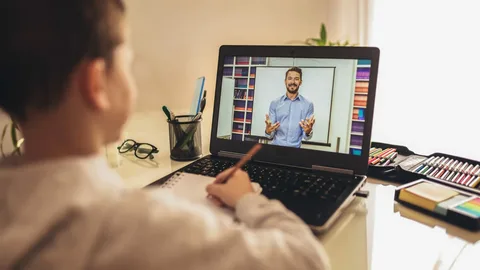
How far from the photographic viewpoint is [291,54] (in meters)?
0.90

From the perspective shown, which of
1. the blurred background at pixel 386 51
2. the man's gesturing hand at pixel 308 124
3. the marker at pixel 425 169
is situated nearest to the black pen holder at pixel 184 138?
the blurred background at pixel 386 51

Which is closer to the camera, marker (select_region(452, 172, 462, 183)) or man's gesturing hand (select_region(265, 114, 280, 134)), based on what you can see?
marker (select_region(452, 172, 462, 183))

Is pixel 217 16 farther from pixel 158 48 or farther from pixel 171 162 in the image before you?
pixel 171 162

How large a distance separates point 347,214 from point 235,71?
17.2 inches

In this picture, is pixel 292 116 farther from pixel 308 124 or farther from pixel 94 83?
pixel 94 83

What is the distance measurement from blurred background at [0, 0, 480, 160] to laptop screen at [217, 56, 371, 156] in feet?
0.95

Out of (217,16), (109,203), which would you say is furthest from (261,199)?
(217,16)

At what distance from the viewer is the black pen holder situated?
101 centimetres

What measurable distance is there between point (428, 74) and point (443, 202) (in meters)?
0.67

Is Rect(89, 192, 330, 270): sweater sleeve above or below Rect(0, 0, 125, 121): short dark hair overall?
below

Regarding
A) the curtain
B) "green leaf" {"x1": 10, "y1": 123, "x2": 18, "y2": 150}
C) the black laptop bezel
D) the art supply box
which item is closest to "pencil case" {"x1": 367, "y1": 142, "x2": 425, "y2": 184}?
the art supply box

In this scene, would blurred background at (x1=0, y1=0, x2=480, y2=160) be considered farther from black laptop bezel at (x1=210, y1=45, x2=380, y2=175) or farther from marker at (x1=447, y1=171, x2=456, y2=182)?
marker at (x1=447, y1=171, x2=456, y2=182)

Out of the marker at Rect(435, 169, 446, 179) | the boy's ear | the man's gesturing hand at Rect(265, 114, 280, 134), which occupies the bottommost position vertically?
the marker at Rect(435, 169, 446, 179)

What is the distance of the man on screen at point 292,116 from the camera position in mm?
874
